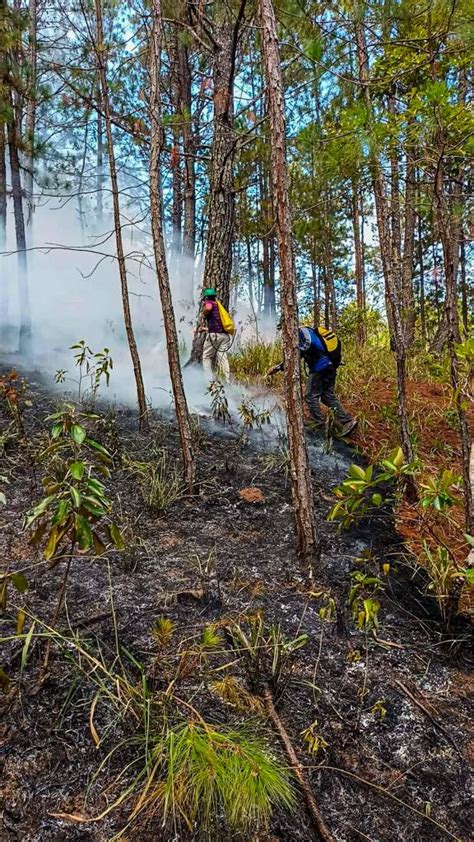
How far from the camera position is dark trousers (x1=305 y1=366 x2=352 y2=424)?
15.6 ft

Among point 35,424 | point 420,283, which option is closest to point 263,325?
point 420,283

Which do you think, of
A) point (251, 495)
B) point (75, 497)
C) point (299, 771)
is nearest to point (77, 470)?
point (75, 497)

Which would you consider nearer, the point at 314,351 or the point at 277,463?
the point at 277,463

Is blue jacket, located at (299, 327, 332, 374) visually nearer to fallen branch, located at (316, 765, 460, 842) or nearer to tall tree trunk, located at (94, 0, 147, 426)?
tall tree trunk, located at (94, 0, 147, 426)

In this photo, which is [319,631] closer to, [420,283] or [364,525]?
[364,525]

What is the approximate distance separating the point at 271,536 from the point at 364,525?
0.68 m

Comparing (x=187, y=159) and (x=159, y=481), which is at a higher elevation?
(x=187, y=159)

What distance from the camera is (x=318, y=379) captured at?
15.7ft

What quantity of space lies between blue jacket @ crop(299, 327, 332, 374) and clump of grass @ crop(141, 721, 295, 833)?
372 cm

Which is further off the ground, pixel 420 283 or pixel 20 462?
pixel 420 283

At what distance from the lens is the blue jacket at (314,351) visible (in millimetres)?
4645

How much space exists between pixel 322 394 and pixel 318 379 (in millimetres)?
159

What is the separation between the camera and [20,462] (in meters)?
3.62

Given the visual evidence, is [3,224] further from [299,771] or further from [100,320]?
[299,771]
